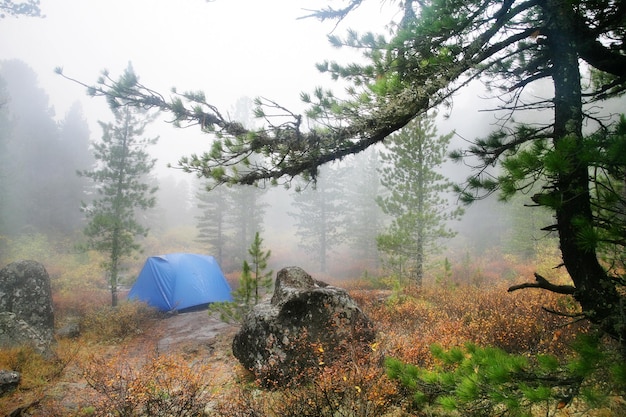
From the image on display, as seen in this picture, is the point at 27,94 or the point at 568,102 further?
the point at 27,94

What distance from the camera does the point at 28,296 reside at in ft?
30.5

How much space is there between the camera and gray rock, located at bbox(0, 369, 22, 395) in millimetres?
5802

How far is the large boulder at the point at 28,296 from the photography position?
907cm

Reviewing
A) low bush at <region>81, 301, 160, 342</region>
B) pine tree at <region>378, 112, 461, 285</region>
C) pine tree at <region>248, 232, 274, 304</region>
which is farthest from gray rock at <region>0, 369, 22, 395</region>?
pine tree at <region>378, 112, 461, 285</region>

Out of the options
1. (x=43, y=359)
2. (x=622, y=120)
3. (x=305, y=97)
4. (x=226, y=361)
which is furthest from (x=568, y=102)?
(x=43, y=359)

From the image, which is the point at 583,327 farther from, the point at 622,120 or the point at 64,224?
the point at 64,224

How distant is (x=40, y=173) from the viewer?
2964cm

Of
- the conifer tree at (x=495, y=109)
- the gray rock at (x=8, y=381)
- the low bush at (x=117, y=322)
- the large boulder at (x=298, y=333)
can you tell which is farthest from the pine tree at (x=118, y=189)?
the conifer tree at (x=495, y=109)

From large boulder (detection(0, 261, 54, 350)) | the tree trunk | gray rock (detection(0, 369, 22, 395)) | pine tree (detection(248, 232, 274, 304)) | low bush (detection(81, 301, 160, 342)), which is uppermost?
the tree trunk

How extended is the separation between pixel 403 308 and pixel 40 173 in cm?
3630

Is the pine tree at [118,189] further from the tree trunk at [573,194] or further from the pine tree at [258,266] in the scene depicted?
the tree trunk at [573,194]

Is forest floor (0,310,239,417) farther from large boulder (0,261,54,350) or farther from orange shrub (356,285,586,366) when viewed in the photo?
orange shrub (356,285,586,366)

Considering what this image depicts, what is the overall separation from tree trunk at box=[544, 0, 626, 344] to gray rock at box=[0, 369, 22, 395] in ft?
29.8

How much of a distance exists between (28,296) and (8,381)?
444 cm
